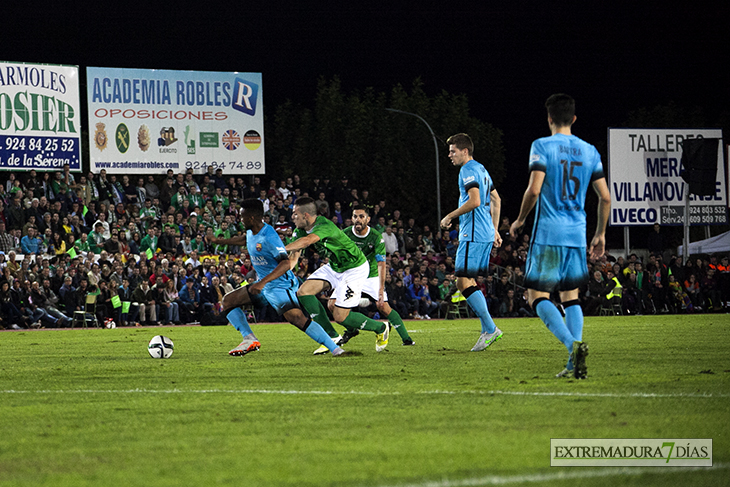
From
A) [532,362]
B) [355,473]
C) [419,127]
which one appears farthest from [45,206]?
[419,127]

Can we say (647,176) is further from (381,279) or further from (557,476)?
(557,476)

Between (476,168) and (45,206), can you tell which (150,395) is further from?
(45,206)

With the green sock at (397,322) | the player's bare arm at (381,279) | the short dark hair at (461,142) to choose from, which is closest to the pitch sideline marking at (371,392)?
the short dark hair at (461,142)

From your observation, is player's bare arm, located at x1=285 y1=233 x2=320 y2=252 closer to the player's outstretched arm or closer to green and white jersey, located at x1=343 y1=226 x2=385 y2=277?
green and white jersey, located at x1=343 y1=226 x2=385 y2=277

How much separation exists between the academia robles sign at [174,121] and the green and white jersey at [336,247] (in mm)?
27544

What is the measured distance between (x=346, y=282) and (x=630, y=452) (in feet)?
25.4

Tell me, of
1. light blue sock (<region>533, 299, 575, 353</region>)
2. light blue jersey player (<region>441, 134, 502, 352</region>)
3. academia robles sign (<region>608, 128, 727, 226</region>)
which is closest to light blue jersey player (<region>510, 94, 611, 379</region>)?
light blue sock (<region>533, 299, 575, 353</region>)

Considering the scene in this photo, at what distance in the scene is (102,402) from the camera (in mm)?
6906

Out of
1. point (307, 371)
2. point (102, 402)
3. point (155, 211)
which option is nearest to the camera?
point (102, 402)

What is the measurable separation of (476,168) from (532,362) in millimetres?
2857

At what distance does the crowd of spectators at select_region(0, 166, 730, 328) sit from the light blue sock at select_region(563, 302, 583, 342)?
1882 cm

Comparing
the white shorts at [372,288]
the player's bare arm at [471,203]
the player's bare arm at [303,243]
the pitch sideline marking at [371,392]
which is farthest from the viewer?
the white shorts at [372,288]

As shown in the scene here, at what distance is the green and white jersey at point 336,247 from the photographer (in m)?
11.7

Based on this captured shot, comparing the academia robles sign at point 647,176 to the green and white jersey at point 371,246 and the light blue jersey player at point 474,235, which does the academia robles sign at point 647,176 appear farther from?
the light blue jersey player at point 474,235
